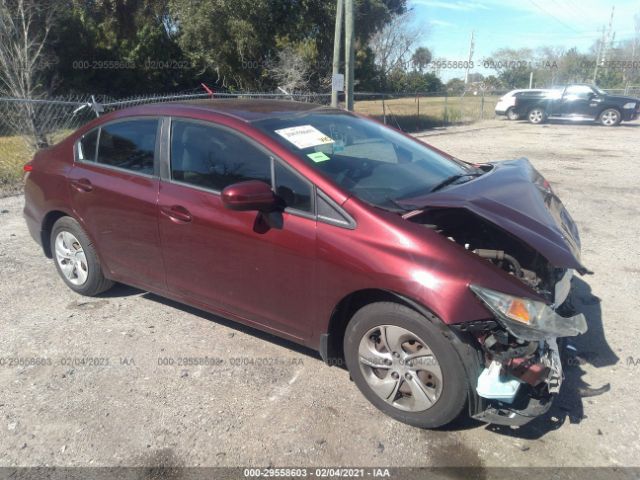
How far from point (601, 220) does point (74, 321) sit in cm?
645

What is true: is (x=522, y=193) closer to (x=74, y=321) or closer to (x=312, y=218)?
(x=312, y=218)

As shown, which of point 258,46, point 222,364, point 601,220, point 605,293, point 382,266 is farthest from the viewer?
point 258,46

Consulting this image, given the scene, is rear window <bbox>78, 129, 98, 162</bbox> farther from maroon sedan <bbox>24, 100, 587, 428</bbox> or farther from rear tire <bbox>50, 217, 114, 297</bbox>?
rear tire <bbox>50, 217, 114, 297</bbox>

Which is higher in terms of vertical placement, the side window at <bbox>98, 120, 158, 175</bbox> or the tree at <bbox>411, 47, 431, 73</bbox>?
the tree at <bbox>411, 47, 431, 73</bbox>

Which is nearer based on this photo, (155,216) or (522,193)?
(522,193)

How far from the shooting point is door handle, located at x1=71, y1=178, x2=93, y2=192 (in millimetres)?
4219

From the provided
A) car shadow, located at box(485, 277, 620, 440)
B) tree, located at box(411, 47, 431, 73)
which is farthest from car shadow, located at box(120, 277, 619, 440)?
tree, located at box(411, 47, 431, 73)

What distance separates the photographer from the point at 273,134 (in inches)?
133

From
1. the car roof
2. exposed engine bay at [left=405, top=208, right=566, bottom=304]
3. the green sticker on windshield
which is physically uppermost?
the car roof

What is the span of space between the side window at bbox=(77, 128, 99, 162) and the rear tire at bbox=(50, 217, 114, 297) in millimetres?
544

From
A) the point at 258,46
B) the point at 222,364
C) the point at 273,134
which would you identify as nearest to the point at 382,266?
the point at 273,134

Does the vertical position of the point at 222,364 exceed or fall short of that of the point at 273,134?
it falls short

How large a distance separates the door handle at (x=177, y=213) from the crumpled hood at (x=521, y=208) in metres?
1.45

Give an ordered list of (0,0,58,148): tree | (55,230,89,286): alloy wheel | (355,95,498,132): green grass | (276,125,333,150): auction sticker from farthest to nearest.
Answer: (355,95,498,132): green grass, (0,0,58,148): tree, (55,230,89,286): alloy wheel, (276,125,333,150): auction sticker
